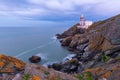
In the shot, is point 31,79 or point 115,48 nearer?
point 31,79

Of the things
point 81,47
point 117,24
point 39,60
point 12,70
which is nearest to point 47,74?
point 12,70

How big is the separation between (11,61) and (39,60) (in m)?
43.1

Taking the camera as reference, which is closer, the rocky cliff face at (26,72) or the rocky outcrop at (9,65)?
the rocky cliff face at (26,72)

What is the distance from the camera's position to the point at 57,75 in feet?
40.5

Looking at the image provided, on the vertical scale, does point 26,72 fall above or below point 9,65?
below

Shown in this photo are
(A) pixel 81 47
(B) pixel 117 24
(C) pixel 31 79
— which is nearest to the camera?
(C) pixel 31 79

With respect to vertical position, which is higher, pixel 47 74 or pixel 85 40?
pixel 85 40

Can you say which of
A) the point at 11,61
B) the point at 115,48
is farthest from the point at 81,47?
the point at 11,61

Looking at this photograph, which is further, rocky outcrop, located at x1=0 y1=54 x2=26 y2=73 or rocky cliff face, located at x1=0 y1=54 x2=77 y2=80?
rocky outcrop, located at x1=0 y1=54 x2=26 y2=73

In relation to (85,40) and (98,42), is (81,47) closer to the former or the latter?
(85,40)

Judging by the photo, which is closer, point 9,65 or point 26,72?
point 26,72

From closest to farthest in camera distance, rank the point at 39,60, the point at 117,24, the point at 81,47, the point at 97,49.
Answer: the point at 117,24, the point at 97,49, the point at 39,60, the point at 81,47

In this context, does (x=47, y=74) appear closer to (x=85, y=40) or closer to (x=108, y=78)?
(x=108, y=78)

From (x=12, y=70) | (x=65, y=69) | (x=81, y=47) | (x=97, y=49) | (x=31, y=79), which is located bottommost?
(x=31, y=79)
